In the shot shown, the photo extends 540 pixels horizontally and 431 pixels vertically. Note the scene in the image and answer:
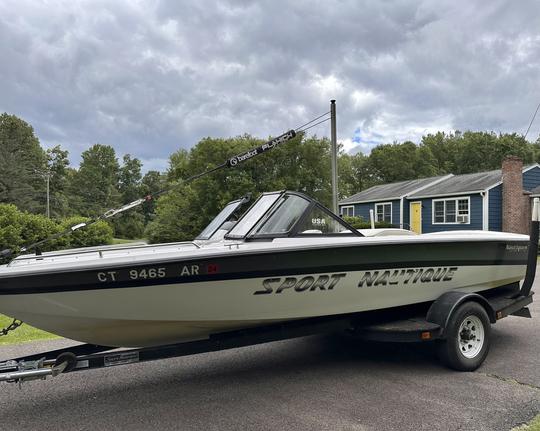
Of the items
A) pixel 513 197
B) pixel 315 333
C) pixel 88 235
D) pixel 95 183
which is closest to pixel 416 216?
pixel 513 197

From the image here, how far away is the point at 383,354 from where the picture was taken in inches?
214

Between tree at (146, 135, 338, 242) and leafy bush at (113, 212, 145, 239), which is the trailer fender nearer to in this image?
tree at (146, 135, 338, 242)

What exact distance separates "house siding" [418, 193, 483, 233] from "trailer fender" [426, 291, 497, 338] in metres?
18.7

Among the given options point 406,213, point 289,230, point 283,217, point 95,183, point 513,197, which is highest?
point 95,183

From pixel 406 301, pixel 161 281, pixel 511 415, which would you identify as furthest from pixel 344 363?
pixel 161 281

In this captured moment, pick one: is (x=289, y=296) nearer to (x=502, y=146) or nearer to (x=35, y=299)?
(x=35, y=299)

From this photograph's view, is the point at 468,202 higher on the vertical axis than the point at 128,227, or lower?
higher

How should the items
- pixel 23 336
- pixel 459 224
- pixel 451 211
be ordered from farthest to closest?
pixel 451 211, pixel 459 224, pixel 23 336

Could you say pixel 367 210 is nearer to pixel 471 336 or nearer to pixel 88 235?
pixel 88 235

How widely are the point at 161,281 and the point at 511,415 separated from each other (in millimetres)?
3030

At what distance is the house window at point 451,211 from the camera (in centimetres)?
2295

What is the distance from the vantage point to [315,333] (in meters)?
4.53

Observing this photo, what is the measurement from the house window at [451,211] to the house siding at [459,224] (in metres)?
0.21

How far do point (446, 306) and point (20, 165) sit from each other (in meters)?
60.4
